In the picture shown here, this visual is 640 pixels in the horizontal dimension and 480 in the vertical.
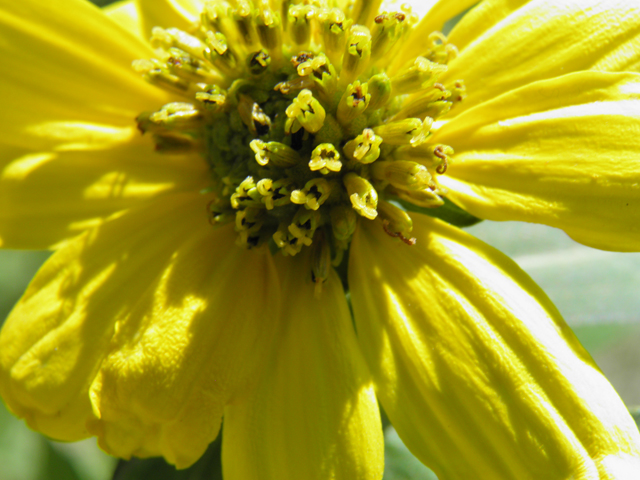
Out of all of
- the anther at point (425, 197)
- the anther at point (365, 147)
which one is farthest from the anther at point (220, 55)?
the anther at point (425, 197)

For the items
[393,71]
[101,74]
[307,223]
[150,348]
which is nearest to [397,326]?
[307,223]

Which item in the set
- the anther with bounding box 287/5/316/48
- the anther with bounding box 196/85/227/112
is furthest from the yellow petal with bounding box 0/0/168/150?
the anther with bounding box 287/5/316/48

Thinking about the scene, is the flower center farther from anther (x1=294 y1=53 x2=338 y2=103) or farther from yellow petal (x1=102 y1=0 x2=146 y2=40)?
yellow petal (x1=102 y1=0 x2=146 y2=40)

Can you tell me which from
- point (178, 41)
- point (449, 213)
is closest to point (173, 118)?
point (178, 41)

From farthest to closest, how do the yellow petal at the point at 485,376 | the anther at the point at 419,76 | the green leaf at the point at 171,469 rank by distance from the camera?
the green leaf at the point at 171,469 < the anther at the point at 419,76 < the yellow petal at the point at 485,376

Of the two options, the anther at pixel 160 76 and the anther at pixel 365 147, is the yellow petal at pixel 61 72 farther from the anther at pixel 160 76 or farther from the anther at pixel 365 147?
the anther at pixel 365 147

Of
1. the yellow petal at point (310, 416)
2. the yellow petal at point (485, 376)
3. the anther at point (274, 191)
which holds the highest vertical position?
the anther at point (274, 191)

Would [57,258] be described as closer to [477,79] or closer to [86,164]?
[86,164]
